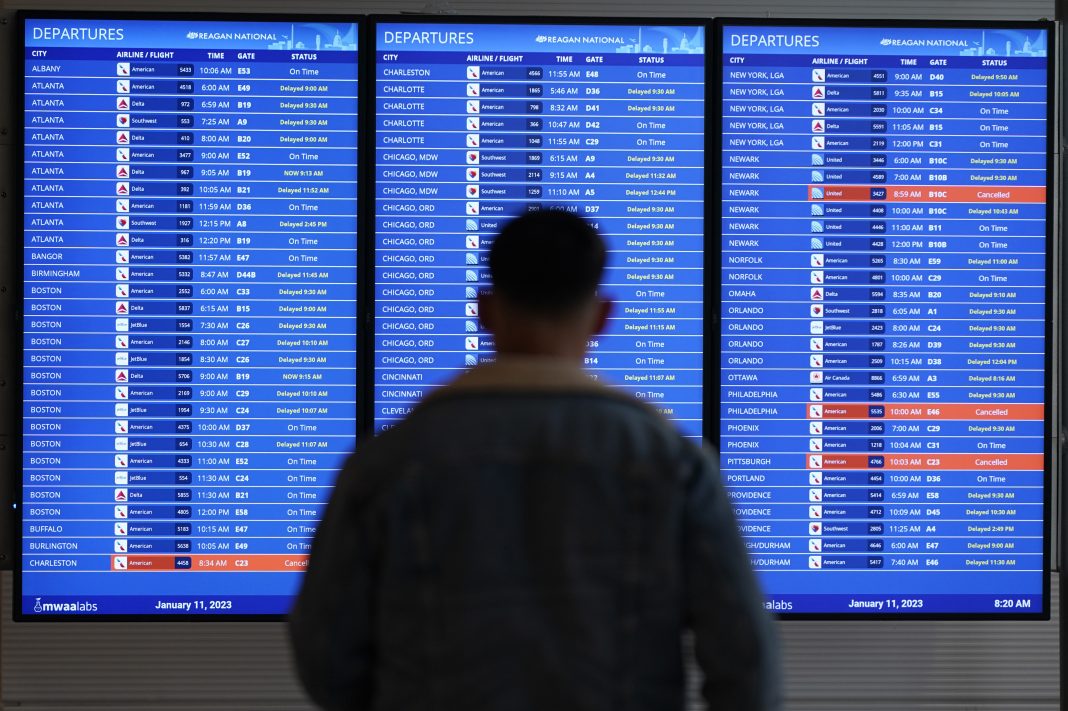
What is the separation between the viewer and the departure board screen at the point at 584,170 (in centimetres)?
280

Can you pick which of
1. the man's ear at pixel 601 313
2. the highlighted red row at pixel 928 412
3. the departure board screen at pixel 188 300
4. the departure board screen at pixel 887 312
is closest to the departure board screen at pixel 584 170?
the departure board screen at pixel 887 312

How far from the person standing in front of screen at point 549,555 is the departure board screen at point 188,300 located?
1.41 m

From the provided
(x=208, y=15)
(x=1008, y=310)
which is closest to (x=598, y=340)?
(x=1008, y=310)

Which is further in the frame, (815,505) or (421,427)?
(815,505)

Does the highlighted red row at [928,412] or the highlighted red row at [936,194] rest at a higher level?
the highlighted red row at [936,194]

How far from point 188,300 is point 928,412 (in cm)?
→ 186

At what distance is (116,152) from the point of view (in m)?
2.79

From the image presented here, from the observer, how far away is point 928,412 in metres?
2.83

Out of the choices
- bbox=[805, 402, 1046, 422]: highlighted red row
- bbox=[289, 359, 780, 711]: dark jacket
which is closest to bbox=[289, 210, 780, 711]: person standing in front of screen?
bbox=[289, 359, 780, 711]: dark jacket

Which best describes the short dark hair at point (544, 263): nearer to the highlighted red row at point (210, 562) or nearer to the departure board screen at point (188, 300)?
the departure board screen at point (188, 300)

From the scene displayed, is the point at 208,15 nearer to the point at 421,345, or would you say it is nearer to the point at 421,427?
the point at 421,345

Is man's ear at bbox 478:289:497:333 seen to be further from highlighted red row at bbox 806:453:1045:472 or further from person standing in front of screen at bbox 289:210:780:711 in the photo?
highlighted red row at bbox 806:453:1045:472

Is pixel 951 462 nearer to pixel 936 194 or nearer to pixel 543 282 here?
pixel 936 194

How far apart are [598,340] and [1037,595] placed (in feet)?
4.14
